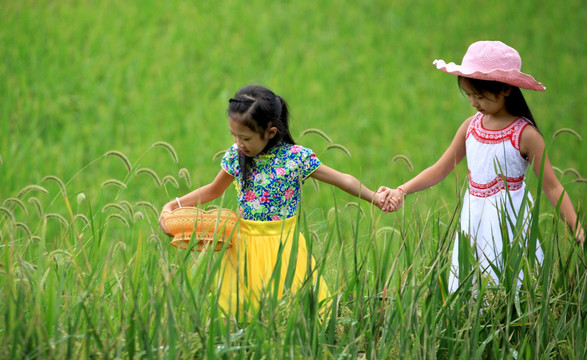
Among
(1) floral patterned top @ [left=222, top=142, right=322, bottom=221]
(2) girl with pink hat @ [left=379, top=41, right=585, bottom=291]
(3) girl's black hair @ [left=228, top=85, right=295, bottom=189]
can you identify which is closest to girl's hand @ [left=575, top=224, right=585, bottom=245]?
(2) girl with pink hat @ [left=379, top=41, right=585, bottom=291]

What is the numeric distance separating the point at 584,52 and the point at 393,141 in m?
3.29

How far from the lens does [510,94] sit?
3029 mm

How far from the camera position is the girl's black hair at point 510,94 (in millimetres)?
2998

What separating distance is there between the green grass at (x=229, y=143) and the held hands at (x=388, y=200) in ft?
0.34

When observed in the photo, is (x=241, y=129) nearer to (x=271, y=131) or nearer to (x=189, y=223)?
(x=271, y=131)

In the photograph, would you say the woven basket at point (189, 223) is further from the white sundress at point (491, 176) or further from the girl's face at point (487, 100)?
the girl's face at point (487, 100)

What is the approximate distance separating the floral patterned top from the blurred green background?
270cm

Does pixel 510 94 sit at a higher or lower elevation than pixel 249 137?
higher

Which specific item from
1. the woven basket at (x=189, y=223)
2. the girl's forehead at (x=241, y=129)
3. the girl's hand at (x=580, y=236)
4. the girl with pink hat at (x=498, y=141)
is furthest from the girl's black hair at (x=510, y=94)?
the woven basket at (x=189, y=223)

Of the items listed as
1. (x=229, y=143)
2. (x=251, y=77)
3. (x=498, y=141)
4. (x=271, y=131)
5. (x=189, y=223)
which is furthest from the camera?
(x=251, y=77)

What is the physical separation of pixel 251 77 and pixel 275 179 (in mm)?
4939

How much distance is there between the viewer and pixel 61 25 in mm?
7996

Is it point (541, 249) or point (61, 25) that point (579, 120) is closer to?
point (541, 249)

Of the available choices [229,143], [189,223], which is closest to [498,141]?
[189,223]
